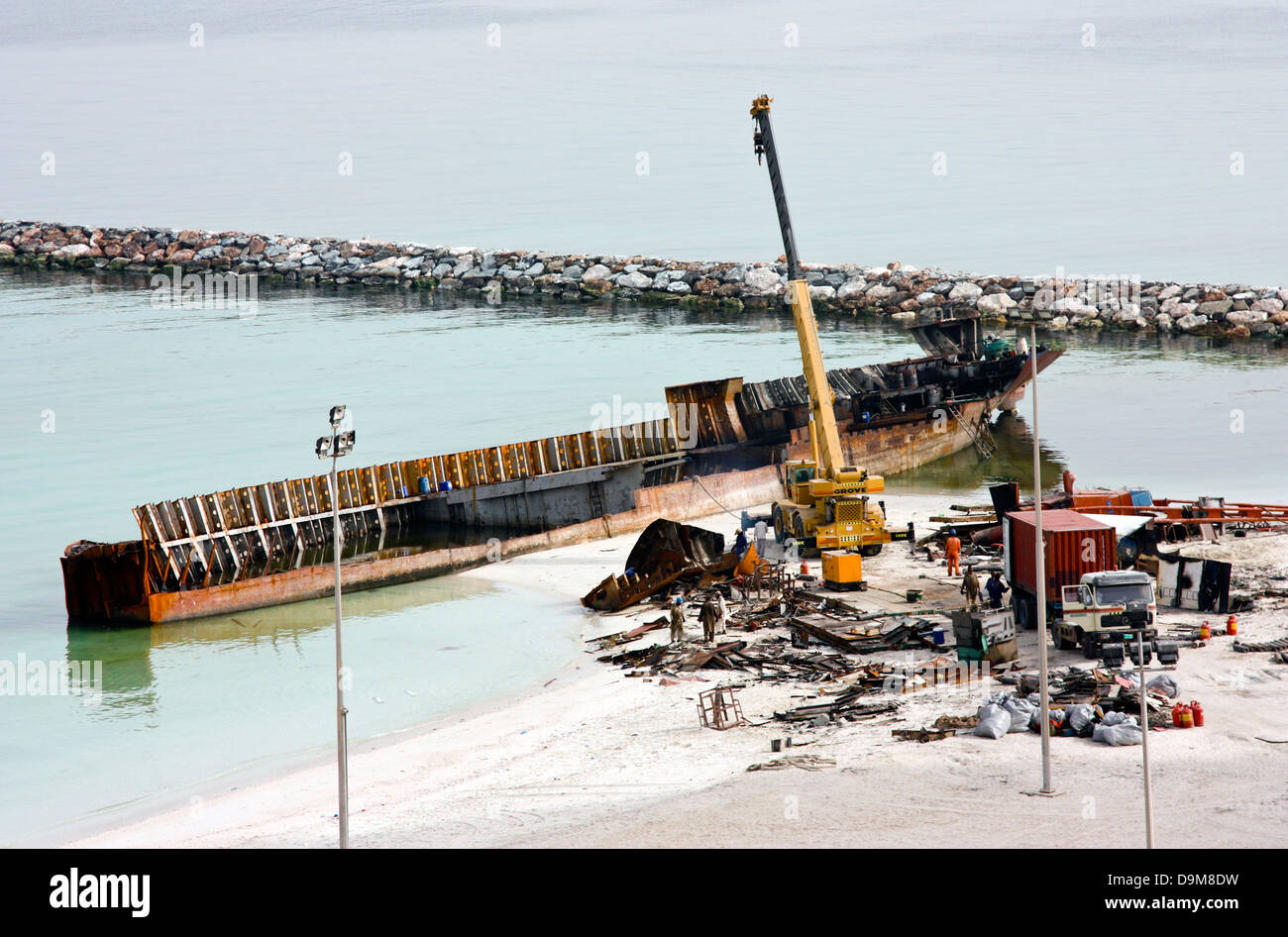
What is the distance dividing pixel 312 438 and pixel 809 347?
122 ft

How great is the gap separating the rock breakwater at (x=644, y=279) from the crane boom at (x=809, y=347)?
135 ft

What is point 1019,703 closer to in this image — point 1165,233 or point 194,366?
point 194,366

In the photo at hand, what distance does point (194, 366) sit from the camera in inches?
3738

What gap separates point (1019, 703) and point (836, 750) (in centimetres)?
383

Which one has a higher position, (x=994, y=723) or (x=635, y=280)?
(x=635, y=280)

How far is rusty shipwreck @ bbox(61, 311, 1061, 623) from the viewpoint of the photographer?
45.0 meters

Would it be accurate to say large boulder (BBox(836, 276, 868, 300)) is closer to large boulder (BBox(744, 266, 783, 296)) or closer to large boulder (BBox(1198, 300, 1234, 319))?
large boulder (BBox(744, 266, 783, 296))

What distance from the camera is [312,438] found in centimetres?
7338

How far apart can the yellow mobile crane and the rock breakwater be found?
4142 centimetres

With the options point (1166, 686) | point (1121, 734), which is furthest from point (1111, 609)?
point (1121, 734)

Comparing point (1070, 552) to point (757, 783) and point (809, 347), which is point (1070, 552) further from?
point (809, 347)

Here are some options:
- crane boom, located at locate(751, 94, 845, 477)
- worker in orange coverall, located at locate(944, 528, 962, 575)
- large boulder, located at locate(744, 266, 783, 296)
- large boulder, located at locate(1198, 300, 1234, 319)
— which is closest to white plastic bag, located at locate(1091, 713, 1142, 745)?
worker in orange coverall, located at locate(944, 528, 962, 575)

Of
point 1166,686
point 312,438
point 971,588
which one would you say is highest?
point 312,438
